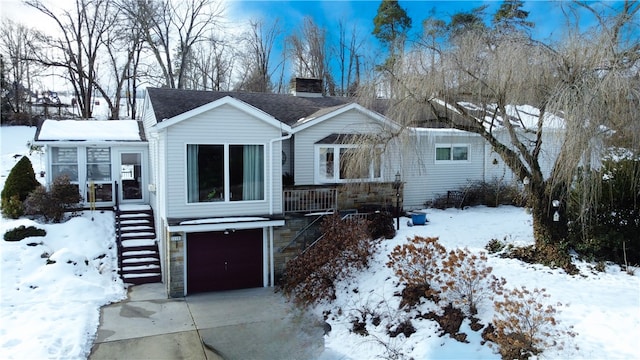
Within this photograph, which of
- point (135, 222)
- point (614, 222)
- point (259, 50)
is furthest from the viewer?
point (259, 50)

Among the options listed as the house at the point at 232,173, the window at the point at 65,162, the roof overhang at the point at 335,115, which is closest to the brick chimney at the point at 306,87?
the house at the point at 232,173

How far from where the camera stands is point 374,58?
11453 mm

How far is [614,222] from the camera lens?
9188mm

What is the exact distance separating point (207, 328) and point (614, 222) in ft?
30.0

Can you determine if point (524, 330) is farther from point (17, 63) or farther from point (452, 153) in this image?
point (17, 63)

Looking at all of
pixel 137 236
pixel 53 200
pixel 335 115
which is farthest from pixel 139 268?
pixel 335 115

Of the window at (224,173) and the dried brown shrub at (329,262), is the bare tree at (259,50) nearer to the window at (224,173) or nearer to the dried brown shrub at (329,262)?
the window at (224,173)

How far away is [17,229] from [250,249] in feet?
22.0

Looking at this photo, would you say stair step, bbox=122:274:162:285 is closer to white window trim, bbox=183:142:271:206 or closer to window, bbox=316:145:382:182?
white window trim, bbox=183:142:271:206

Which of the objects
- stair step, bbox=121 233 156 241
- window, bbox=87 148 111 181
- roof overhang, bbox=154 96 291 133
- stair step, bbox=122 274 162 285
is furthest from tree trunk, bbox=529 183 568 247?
window, bbox=87 148 111 181

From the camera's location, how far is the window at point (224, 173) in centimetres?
1145

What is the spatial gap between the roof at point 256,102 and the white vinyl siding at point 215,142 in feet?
6.68

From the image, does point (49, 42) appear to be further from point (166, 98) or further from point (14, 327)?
point (14, 327)

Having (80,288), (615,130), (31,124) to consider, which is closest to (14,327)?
(80,288)
